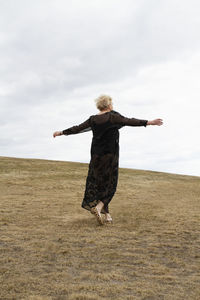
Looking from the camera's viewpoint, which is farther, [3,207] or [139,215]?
[3,207]

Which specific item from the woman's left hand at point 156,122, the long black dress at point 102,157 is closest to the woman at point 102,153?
the long black dress at point 102,157

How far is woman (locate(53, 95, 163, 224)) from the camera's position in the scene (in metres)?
7.13

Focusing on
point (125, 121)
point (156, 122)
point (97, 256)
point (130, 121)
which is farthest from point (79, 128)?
point (97, 256)

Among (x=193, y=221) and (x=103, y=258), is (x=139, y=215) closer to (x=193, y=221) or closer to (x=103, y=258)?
(x=193, y=221)

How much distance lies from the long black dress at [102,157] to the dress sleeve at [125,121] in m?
0.03

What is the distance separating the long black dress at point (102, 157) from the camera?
23.5 feet

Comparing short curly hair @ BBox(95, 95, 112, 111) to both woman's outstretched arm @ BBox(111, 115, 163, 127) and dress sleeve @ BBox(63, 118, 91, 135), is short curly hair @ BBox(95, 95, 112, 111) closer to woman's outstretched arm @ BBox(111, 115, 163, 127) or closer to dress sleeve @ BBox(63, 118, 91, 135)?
woman's outstretched arm @ BBox(111, 115, 163, 127)

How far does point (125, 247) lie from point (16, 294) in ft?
8.09

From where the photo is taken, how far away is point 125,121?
7.02 m

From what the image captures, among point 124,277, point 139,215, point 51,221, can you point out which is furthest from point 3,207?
point 124,277

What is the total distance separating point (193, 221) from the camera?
27.0 ft

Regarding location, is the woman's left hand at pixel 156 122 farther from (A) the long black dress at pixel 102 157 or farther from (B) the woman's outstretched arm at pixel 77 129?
(B) the woman's outstretched arm at pixel 77 129

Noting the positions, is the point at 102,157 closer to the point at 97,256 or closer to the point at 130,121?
the point at 130,121

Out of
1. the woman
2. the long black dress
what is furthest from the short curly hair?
the long black dress
